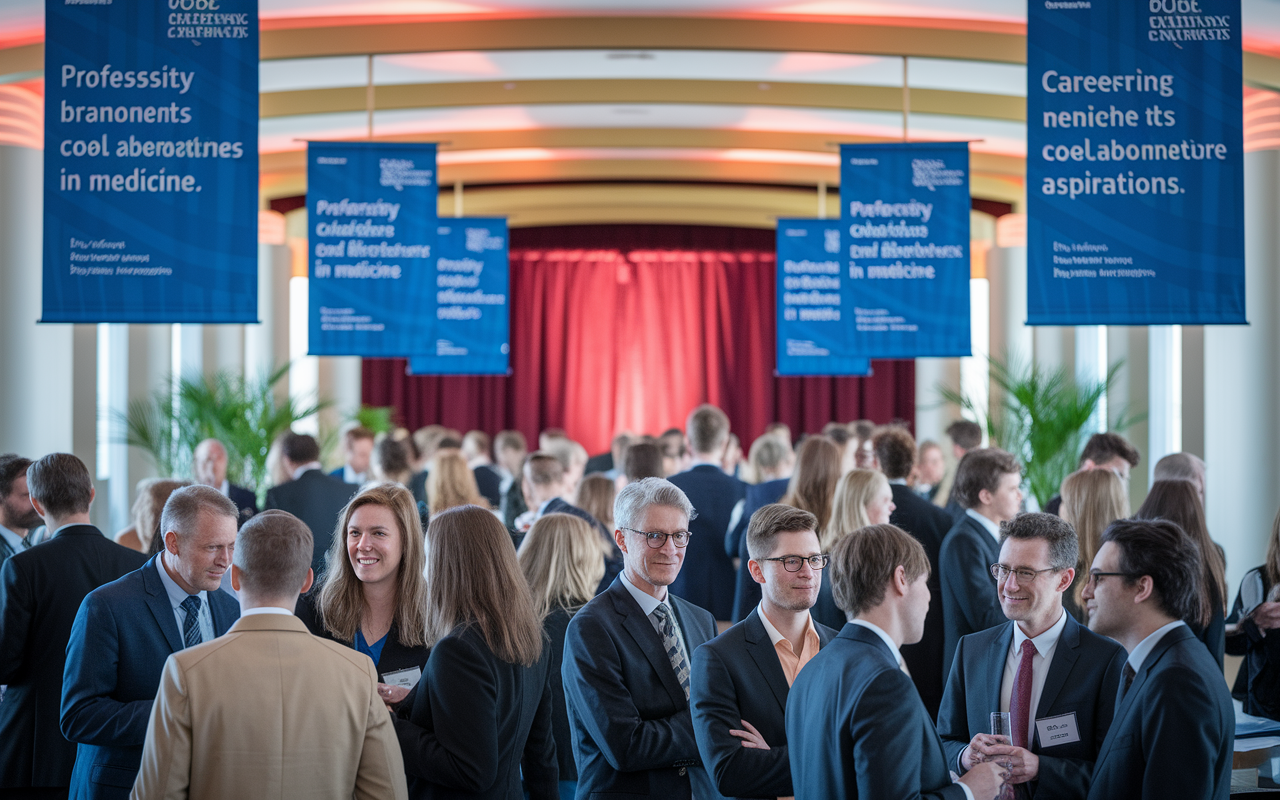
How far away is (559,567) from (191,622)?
132 centimetres

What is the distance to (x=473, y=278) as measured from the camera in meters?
10.3

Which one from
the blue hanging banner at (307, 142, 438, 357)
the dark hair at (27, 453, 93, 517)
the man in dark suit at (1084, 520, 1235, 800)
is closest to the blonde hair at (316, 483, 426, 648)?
the dark hair at (27, 453, 93, 517)

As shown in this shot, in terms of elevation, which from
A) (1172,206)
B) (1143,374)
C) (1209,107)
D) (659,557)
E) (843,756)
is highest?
(1209,107)

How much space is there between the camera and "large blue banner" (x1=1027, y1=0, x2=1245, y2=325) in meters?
5.34

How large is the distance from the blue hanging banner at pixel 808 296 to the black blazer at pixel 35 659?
21.6ft

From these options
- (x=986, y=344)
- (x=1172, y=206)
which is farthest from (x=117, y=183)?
(x=986, y=344)

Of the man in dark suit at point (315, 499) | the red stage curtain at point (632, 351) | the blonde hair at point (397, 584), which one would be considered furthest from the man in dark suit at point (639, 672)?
the red stage curtain at point (632, 351)

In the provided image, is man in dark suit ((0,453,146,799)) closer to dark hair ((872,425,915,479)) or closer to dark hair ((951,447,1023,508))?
dark hair ((951,447,1023,508))

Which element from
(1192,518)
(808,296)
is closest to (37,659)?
(1192,518)

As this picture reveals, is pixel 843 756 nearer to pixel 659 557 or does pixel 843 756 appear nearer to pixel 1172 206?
pixel 659 557

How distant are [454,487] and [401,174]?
2302 millimetres

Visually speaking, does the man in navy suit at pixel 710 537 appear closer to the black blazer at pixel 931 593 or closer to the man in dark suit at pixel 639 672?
the black blazer at pixel 931 593

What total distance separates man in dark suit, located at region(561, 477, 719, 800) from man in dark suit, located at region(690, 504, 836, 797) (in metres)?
0.14

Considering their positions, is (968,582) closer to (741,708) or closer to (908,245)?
(741,708)
